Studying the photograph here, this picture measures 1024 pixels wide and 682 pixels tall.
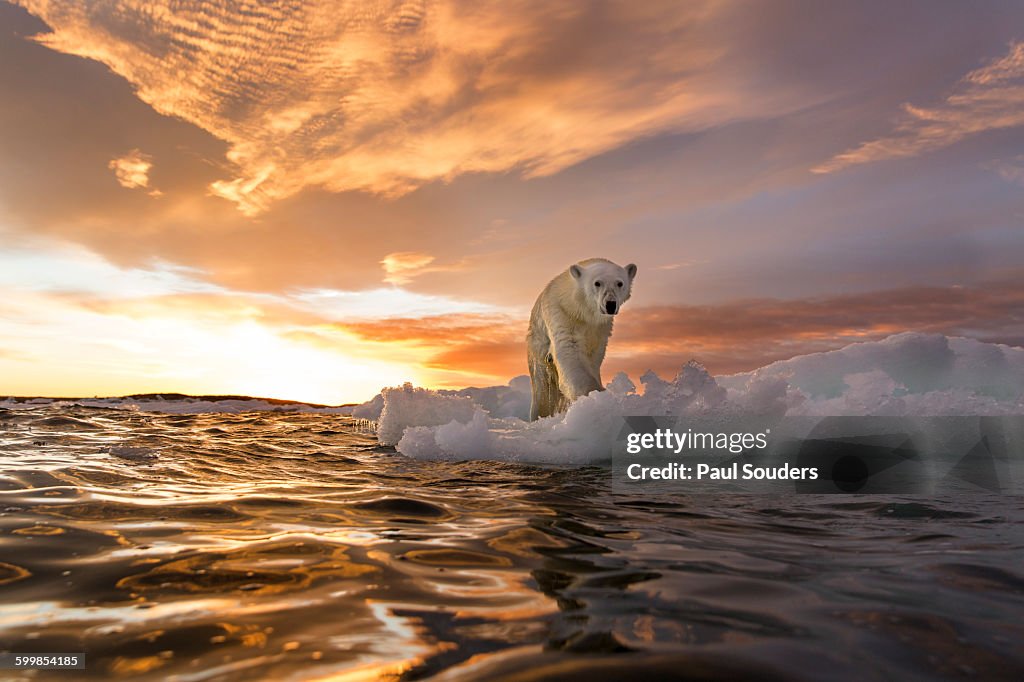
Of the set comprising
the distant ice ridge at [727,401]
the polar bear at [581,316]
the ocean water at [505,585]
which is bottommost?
the ocean water at [505,585]

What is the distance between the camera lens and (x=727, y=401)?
671cm

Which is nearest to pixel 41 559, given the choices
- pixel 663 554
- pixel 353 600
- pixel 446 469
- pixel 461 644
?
pixel 353 600

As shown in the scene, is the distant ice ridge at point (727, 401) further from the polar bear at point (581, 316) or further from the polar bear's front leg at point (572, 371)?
the polar bear at point (581, 316)

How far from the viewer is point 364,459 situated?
7.25 metres

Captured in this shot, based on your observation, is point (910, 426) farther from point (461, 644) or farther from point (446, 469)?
point (461, 644)

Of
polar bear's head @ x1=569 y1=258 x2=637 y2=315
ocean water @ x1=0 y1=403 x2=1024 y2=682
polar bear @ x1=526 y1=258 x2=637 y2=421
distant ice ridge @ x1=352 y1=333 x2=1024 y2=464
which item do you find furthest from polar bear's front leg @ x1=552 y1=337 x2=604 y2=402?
ocean water @ x1=0 y1=403 x2=1024 y2=682

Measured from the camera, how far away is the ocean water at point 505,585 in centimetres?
158

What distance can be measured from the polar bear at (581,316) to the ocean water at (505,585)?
4.54m

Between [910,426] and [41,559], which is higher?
[910,426]

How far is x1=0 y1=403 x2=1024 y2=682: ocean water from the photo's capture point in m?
1.58

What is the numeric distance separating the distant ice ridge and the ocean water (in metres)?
2.32

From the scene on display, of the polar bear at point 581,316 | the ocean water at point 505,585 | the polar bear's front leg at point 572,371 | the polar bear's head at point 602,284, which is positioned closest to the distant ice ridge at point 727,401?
the polar bear's front leg at point 572,371

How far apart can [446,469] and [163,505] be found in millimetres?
3027

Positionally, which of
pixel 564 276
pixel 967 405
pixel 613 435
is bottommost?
pixel 613 435
